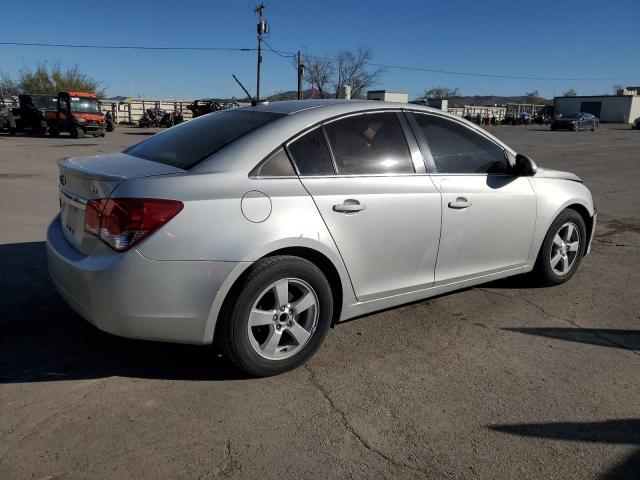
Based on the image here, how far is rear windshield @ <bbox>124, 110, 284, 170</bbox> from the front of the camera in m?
3.33

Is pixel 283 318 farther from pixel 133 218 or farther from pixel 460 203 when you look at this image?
pixel 460 203

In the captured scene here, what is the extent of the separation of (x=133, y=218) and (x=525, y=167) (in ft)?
10.0

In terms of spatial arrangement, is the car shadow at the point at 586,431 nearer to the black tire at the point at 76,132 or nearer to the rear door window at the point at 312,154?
the rear door window at the point at 312,154

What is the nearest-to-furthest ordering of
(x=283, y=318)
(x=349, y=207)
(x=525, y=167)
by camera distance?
1. (x=283, y=318)
2. (x=349, y=207)
3. (x=525, y=167)

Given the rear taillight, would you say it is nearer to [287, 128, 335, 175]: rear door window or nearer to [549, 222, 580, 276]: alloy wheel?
[287, 128, 335, 175]: rear door window

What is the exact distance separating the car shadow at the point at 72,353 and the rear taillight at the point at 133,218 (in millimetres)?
886

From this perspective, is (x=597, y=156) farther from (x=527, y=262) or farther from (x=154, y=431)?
(x=154, y=431)

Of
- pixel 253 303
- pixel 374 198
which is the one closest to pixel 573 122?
pixel 374 198

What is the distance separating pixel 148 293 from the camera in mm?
2844

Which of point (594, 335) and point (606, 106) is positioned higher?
point (606, 106)

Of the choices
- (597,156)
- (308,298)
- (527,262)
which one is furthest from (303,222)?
(597,156)

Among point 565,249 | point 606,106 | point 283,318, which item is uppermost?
point 606,106

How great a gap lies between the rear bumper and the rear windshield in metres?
0.65

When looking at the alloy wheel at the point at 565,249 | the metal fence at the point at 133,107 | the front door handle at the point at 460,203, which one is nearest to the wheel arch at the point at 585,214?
the alloy wheel at the point at 565,249
